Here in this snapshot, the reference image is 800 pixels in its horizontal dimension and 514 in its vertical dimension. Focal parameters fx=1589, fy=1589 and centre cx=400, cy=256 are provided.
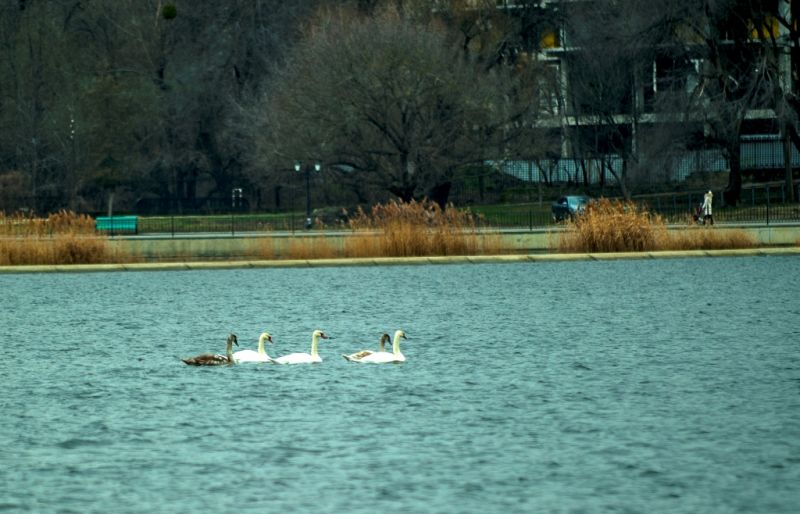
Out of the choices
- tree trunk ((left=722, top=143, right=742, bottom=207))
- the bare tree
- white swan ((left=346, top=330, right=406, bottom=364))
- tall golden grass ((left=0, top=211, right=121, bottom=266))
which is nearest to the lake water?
white swan ((left=346, top=330, right=406, bottom=364))

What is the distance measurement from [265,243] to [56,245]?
6.41m

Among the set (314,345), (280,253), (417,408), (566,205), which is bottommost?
(417,408)

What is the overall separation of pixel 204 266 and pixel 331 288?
804 cm

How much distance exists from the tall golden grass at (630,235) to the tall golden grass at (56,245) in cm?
1288

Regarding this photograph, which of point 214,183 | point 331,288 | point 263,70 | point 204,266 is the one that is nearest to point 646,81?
point 263,70

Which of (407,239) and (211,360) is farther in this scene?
(407,239)

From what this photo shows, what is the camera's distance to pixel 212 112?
262ft

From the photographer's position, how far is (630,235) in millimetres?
44000

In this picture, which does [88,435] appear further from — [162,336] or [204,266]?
[204,266]

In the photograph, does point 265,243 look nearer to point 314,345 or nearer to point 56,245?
point 56,245

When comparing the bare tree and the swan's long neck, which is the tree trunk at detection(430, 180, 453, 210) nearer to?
the bare tree

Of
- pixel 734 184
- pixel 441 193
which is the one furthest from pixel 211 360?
pixel 734 184

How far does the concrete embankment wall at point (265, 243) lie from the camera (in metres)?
45.7

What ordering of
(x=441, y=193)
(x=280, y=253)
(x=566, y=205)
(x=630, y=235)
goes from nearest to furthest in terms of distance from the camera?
(x=630, y=235)
(x=280, y=253)
(x=566, y=205)
(x=441, y=193)
